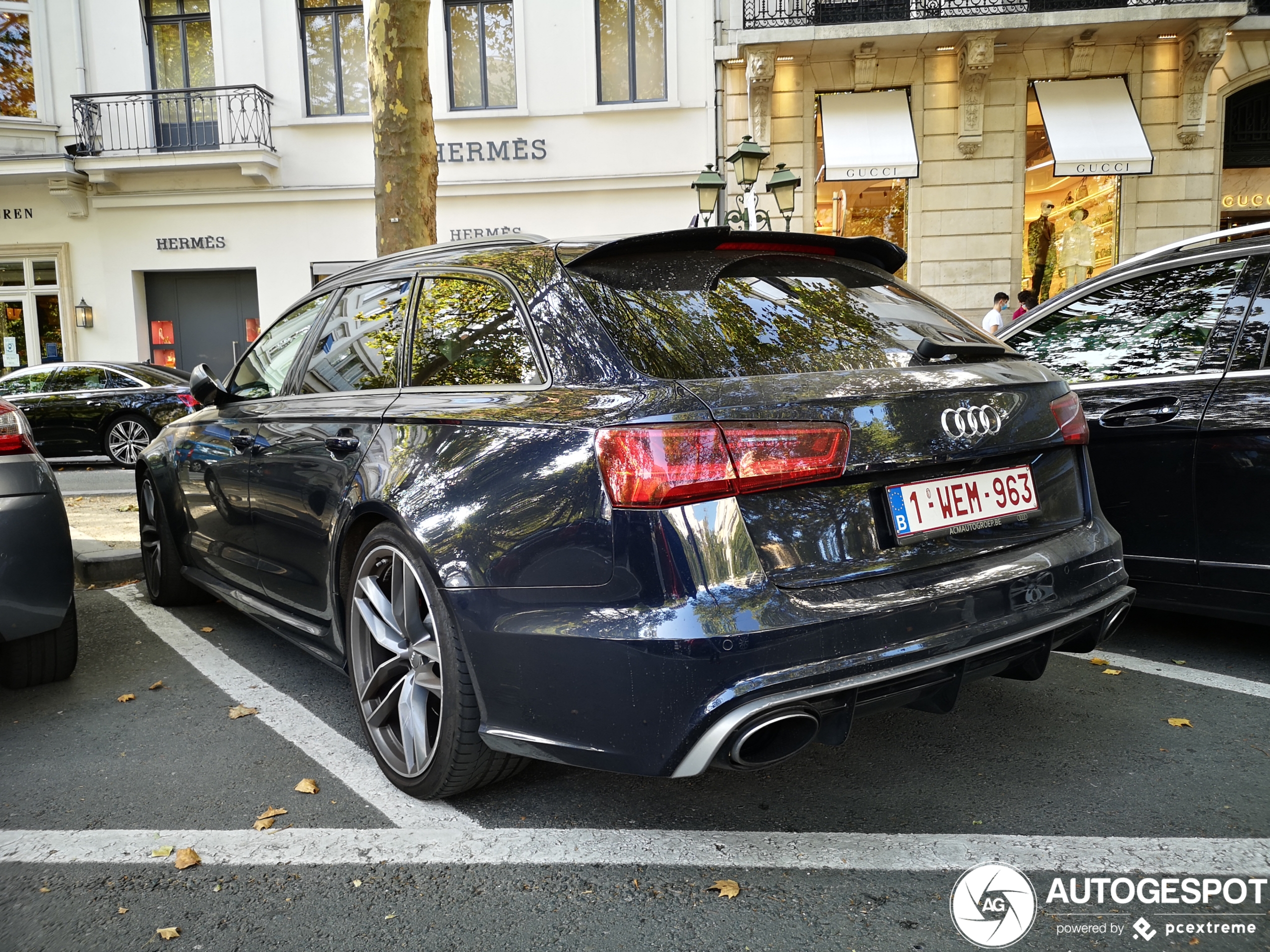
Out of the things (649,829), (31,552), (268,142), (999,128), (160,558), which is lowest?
(649,829)

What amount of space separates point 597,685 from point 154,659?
2.91 metres

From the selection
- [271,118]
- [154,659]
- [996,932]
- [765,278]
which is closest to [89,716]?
[154,659]

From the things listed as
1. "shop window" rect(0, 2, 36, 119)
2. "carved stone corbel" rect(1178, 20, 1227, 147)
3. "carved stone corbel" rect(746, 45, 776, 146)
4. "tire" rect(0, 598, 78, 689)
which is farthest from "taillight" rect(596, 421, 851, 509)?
"shop window" rect(0, 2, 36, 119)

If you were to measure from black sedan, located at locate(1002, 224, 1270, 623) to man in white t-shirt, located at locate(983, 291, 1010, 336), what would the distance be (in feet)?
34.6

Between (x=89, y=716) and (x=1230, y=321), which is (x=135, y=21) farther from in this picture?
(x=1230, y=321)

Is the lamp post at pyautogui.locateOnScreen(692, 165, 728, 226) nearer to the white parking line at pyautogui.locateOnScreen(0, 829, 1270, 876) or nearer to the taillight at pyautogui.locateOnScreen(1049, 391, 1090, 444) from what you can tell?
the taillight at pyautogui.locateOnScreen(1049, 391, 1090, 444)

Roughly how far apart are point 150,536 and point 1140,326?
4.88 m

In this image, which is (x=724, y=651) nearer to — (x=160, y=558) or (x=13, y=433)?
(x=13, y=433)

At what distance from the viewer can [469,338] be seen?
284 centimetres

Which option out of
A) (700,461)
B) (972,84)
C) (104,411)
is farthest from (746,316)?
(972,84)

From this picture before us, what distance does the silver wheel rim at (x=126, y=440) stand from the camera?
44.3ft

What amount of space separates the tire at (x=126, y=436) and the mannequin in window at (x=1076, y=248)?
14902 millimetres

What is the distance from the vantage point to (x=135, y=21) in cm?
1791

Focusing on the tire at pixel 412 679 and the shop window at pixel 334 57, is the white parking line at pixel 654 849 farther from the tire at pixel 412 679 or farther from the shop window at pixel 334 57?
the shop window at pixel 334 57
